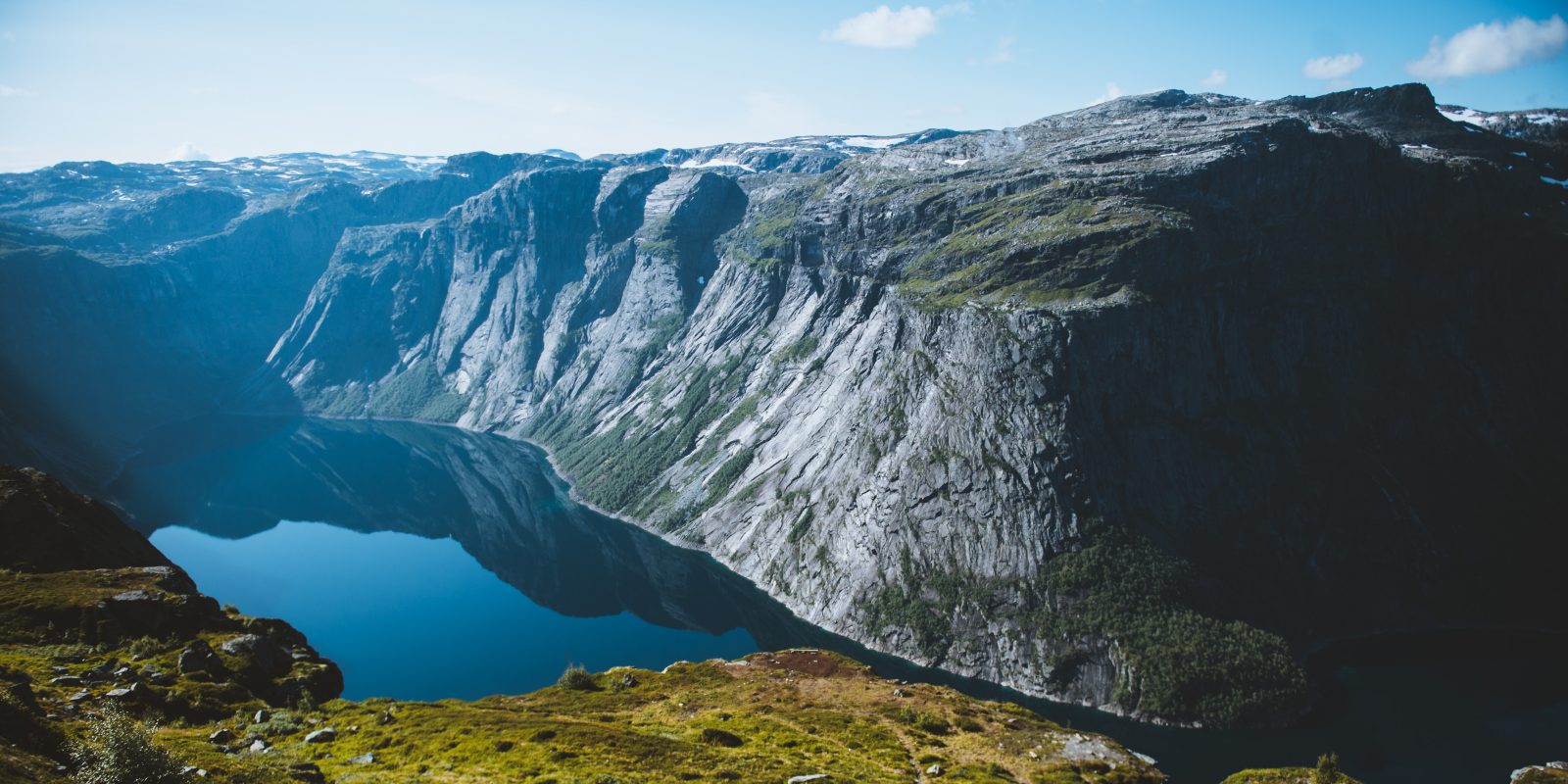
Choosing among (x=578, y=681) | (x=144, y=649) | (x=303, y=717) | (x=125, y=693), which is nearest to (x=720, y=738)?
(x=578, y=681)

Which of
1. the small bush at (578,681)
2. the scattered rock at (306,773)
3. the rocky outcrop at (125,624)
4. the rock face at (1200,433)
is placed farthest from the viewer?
the rock face at (1200,433)

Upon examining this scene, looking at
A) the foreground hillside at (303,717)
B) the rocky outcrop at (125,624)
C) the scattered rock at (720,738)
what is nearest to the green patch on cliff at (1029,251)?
the foreground hillside at (303,717)

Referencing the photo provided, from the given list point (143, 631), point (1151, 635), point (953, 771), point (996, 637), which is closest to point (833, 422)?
point (996, 637)

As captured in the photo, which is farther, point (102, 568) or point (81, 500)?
point (81, 500)

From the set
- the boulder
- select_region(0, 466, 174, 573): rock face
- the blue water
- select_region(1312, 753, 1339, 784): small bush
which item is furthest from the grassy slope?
the blue water

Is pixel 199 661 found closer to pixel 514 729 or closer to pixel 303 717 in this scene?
pixel 303 717

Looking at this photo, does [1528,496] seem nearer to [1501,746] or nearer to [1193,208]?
[1501,746]

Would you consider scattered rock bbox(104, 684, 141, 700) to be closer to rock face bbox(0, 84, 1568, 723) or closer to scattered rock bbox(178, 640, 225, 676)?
scattered rock bbox(178, 640, 225, 676)

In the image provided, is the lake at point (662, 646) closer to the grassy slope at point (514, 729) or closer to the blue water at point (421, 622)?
the blue water at point (421, 622)
